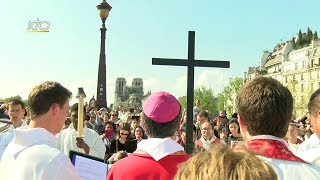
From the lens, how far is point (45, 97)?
3375 millimetres

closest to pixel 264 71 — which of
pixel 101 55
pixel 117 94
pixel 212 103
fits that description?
pixel 212 103

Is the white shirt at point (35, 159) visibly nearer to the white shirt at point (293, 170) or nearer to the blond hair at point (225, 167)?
the white shirt at point (293, 170)

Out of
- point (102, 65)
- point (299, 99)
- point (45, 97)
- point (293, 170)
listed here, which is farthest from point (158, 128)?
point (299, 99)

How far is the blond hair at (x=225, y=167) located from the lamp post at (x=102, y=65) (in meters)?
20.3

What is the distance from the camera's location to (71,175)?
2.98m

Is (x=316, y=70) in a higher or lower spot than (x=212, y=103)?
higher

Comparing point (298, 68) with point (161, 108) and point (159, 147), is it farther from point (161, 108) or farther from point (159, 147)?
point (159, 147)

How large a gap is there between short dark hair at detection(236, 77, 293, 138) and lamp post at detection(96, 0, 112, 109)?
19.3 m

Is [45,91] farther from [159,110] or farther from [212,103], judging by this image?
[212,103]

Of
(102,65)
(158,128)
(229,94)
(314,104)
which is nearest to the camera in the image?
(158,128)

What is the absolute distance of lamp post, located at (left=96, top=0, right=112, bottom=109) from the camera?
21281 millimetres

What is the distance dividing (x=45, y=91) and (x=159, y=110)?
91cm

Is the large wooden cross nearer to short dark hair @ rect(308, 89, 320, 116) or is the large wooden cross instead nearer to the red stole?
short dark hair @ rect(308, 89, 320, 116)

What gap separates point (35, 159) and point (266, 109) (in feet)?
5.19
